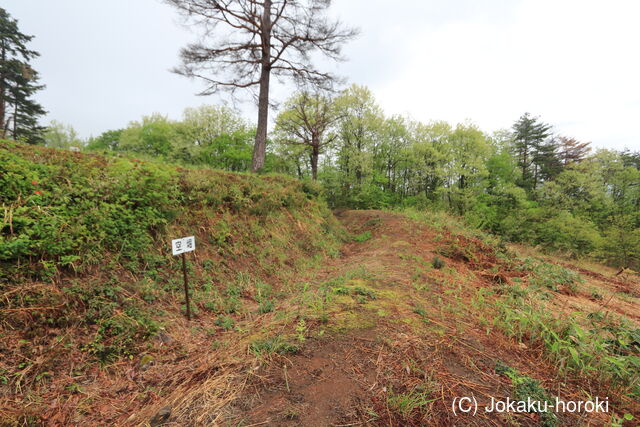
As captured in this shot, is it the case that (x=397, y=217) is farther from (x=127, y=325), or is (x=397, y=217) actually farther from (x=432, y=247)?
(x=127, y=325)

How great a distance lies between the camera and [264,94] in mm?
10633

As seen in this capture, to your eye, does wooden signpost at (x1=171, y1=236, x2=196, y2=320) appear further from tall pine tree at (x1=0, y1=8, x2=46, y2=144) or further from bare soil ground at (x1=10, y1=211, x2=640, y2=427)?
tall pine tree at (x1=0, y1=8, x2=46, y2=144)

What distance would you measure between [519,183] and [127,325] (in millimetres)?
34276

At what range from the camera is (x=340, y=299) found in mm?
3449

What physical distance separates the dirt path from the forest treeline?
12406 millimetres

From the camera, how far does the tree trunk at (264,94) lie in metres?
10.3

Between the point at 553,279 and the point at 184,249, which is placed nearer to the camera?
the point at 184,249

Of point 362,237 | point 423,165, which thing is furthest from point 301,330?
point 423,165

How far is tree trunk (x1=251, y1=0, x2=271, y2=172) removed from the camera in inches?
405

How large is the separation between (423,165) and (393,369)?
21373 millimetres

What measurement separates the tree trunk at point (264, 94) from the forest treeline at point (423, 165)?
5.31m

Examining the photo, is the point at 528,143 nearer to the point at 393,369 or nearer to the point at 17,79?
the point at 393,369

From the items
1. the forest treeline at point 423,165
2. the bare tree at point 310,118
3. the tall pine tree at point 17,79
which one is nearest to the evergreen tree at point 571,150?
the forest treeline at point 423,165

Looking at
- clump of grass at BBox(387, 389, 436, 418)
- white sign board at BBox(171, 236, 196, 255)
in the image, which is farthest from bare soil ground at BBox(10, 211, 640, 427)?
white sign board at BBox(171, 236, 196, 255)
